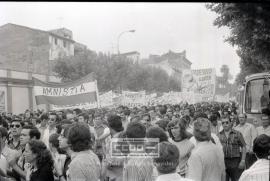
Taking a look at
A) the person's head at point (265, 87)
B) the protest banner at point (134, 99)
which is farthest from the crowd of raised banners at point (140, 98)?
the person's head at point (265, 87)

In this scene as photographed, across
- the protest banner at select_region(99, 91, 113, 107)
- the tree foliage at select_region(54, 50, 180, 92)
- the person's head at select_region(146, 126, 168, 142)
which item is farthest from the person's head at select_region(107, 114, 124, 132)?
the tree foliage at select_region(54, 50, 180, 92)

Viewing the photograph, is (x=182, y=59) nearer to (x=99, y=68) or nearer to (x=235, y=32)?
(x=99, y=68)

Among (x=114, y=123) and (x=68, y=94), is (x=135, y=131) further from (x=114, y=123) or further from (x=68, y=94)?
(x=68, y=94)

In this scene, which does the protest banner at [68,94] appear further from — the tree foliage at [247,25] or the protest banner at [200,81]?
the protest banner at [200,81]

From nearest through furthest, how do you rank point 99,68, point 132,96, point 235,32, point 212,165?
point 212,165 → point 235,32 → point 132,96 → point 99,68

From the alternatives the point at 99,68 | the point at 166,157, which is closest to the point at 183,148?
the point at 166,157

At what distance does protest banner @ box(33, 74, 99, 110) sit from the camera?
11.4 m

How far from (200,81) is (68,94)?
8.11m

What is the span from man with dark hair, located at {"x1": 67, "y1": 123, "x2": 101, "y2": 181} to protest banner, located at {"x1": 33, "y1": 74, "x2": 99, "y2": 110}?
22.6ft

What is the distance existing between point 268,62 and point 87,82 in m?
7.09

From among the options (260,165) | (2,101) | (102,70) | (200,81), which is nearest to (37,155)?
(260,165)

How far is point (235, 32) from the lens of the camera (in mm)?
13930

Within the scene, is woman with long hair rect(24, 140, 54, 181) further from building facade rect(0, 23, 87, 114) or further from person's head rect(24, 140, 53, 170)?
building facade rect(0, 23, 87, 114)

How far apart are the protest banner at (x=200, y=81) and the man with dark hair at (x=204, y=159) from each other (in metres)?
13.3
